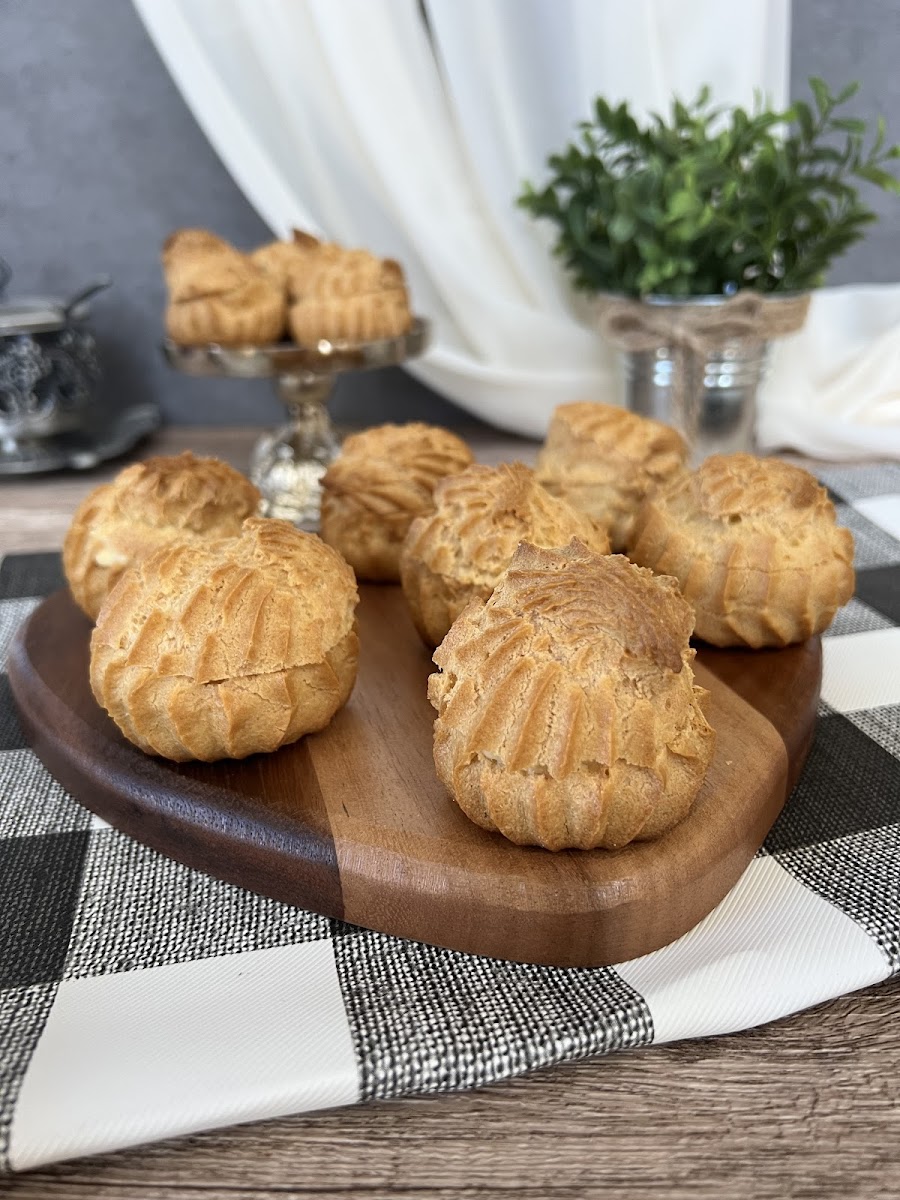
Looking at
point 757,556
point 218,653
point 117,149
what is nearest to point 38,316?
point 117,149

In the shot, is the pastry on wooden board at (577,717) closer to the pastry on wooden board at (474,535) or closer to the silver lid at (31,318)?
the pastry on wooden board at (474,535)

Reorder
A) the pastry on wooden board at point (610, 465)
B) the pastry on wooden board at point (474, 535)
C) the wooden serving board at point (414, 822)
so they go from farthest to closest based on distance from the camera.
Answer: the pastry on wooden board at point (610, 465) < the pastry on wooden board at point (474, 535) < the wooden serving board at point (414, 822)

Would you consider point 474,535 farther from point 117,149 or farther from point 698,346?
point 117,149

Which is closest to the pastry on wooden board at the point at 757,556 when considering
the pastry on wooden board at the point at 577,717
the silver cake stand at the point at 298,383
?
the pastry on wooden board at the point at 577,717

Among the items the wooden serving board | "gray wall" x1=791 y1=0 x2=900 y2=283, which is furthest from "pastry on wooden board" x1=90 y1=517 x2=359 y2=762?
"gray wall" x1=791 y1=0 x2=900 y2=283

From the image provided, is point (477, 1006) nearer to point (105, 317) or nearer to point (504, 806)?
point (504, 806)

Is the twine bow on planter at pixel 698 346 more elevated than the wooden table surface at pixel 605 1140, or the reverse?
the twine bow on planter at pixel 698 346

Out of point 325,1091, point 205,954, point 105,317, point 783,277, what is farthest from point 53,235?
point 325,1091
